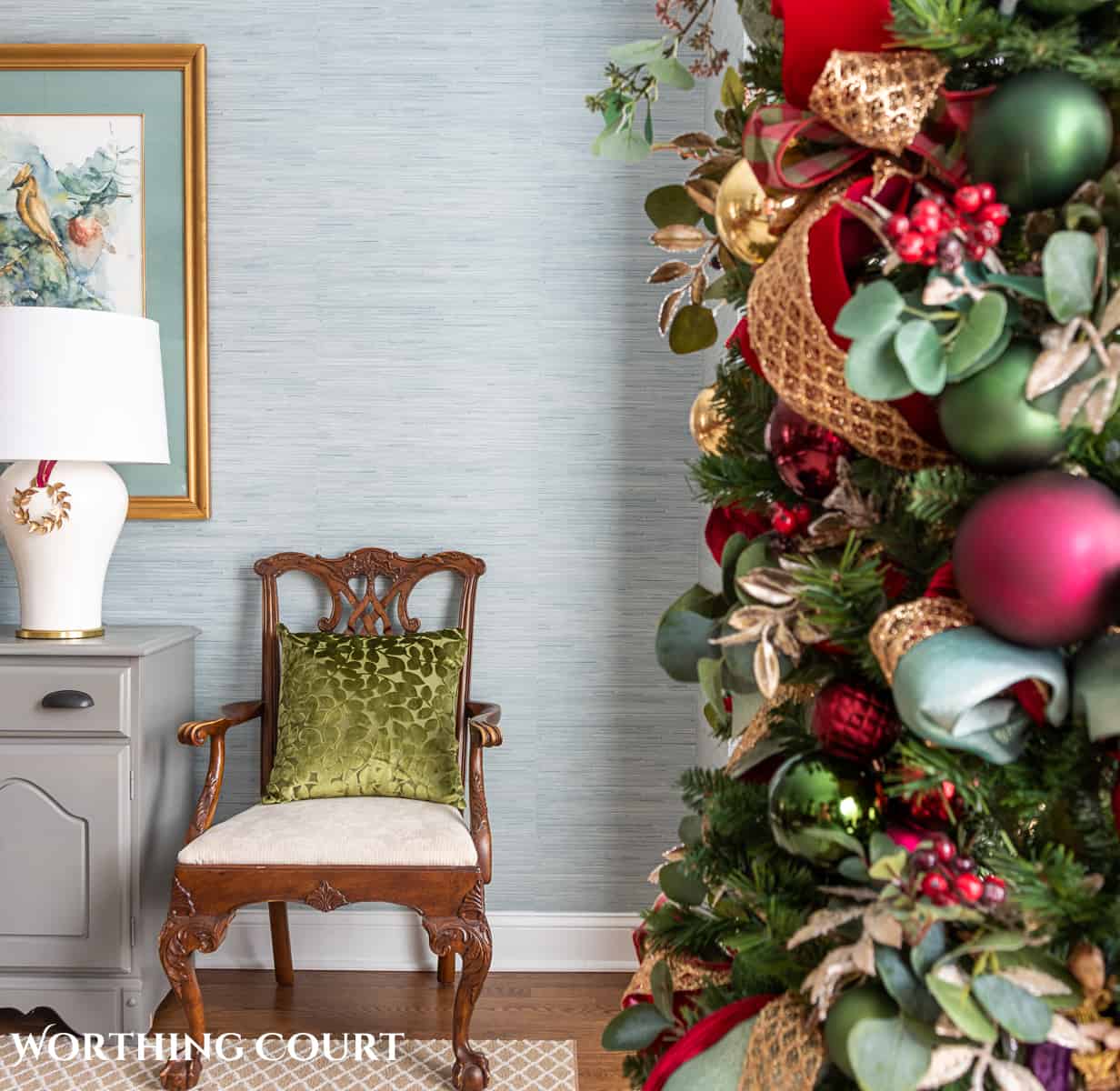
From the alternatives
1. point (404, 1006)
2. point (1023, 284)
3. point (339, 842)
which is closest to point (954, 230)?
point (1023, 284)

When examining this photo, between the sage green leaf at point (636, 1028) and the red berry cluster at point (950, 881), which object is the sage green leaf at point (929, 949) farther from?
the sage green leaf at point (636, 1028)

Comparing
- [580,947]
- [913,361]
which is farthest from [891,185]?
[580,947]

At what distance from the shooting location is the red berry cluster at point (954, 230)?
1.29 ft

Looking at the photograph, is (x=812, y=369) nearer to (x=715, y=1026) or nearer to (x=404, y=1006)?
(x=715, y=1026)

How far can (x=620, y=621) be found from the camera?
103 inches

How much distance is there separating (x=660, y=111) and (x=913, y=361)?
241 centimetres

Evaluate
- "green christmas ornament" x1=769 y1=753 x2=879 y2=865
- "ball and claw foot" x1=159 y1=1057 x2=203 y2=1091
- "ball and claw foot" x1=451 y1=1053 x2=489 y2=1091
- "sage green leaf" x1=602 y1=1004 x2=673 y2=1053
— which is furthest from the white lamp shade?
"green christmas ornament" x1=769 y1=753 x2=879 y2=865

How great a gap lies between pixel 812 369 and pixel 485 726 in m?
1.85

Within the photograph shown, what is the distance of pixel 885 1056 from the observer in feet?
1.29

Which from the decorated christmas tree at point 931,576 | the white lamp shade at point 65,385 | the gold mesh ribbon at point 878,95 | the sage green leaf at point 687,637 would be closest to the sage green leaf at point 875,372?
the decorated christmas tree at point 931,576

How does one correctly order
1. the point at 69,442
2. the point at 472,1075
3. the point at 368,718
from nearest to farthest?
the point at 472,1075 → the point at 69,442 → the point at 368,718

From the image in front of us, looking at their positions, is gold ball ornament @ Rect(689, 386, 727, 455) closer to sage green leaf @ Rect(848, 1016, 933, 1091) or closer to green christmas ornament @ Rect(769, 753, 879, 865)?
green christmas ornament @ Rect(769, 753, 879, 865)

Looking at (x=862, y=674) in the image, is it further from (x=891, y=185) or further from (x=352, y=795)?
(x=352, y=795)

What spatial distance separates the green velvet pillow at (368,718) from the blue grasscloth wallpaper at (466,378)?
211 millimetres
